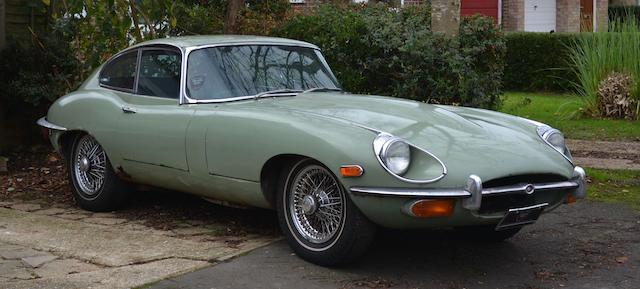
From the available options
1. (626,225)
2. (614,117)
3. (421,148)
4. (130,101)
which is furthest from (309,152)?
(614,117)

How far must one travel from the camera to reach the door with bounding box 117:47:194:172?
621 cm

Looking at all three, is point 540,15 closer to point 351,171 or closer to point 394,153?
point 394,153

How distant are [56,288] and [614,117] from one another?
32.5ft

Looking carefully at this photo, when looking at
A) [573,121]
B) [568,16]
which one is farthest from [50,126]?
[568,16]

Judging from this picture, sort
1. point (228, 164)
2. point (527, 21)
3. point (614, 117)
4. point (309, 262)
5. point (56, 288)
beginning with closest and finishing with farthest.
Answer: point (56, 288) < point (309, 262) < point (228, 164) < point (614, 117) < point (527, 21)

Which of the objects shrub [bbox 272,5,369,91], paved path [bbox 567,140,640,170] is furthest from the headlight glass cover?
shrub [bbox 272,5,369,91]

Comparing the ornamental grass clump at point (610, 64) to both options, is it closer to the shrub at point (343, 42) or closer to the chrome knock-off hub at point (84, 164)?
the shrub at point (343, 42)

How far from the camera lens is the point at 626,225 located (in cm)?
656

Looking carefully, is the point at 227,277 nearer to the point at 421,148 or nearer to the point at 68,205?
the point at 421,148

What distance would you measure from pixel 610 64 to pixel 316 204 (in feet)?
29.1

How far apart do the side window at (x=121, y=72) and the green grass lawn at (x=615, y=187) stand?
3.88 metres

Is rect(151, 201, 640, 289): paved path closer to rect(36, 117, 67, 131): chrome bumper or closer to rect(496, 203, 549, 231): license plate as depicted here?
rect(496, 203, 549, 231): license plate

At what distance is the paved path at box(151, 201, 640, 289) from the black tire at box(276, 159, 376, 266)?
0.09 m

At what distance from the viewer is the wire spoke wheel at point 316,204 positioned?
5.26m
